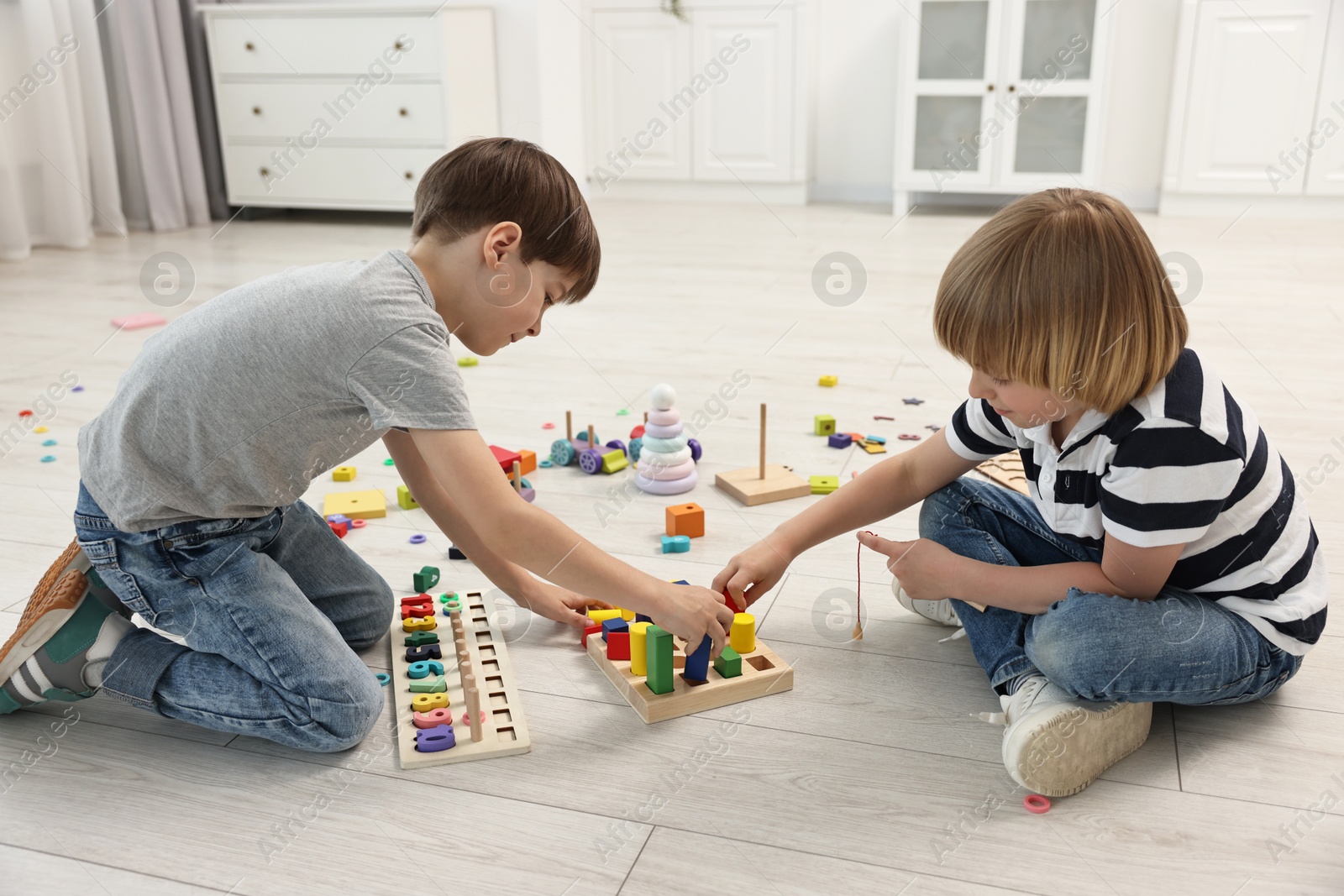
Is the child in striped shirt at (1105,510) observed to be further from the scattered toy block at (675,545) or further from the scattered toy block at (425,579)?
the scattered toy block at (425,579)

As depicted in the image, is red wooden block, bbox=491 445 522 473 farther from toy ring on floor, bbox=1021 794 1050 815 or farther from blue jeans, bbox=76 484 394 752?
toy ring on floor, bbox=1021 794 1050 815

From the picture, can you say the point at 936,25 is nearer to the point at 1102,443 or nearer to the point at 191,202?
the point at 191,202

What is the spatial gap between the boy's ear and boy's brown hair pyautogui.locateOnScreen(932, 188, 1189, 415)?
37 cm

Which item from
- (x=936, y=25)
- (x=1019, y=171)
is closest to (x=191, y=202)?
(x=936, y=25)

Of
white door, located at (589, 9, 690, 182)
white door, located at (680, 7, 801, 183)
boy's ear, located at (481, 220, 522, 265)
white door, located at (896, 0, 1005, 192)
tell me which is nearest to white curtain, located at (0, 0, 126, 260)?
white door, located at (589, 9, 690, 182)

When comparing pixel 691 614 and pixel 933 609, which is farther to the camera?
pixel 933 609

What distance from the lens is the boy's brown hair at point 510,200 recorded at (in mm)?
929

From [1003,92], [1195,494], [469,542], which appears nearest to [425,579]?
[469,542]

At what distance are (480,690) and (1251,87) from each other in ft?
10.9

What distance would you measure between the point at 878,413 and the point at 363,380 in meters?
1.08

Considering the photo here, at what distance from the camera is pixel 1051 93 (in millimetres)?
3434

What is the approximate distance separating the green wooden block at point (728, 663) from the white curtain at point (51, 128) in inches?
110

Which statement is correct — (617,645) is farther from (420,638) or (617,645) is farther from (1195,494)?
(1195,494)

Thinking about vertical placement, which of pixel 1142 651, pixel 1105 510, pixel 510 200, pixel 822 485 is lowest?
pixel 822 485
